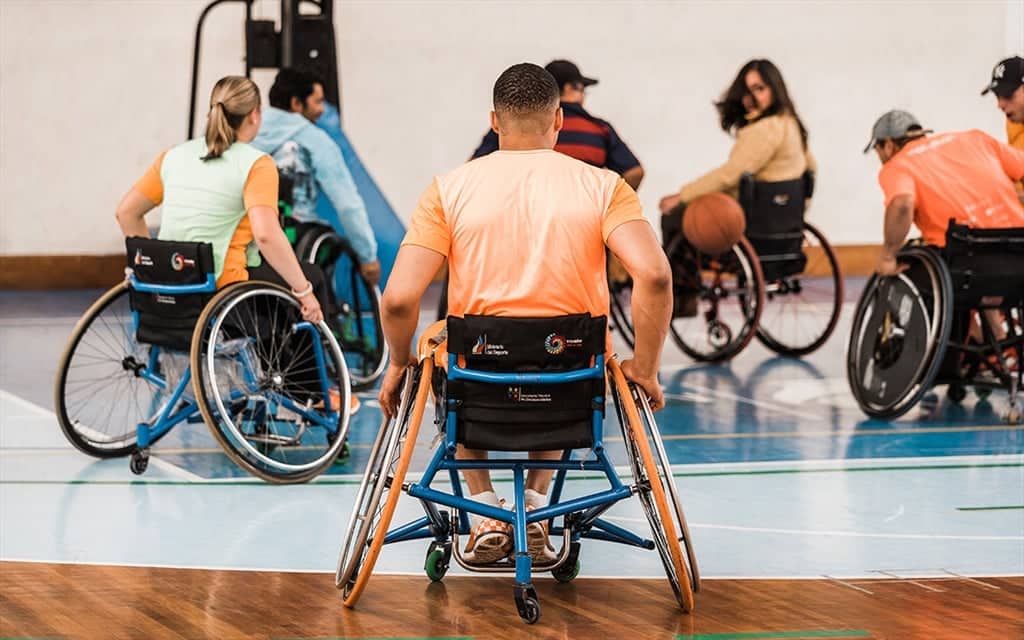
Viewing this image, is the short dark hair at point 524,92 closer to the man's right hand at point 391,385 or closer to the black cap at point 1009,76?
the man's right hand at point 391,385

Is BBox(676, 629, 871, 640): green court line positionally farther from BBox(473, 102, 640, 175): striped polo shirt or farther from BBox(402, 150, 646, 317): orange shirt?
BBox(473, 102, 640, 175): striped polo shirt

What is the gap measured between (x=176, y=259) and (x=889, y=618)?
7.49 feet

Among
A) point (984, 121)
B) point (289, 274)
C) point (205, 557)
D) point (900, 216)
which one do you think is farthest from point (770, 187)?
point (984, 121)

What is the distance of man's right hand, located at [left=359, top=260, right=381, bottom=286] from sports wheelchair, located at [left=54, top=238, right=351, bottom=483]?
1.21 metres

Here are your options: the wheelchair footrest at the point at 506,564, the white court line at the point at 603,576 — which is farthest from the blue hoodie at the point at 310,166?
the wheelchair footrest at the point at 506,564

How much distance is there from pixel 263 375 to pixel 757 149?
9.94 feet

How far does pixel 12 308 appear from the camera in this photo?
915 centimetres

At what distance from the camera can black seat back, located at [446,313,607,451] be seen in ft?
11.2

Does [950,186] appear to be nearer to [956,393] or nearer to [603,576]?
[956,393]

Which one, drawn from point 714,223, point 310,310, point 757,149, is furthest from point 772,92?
point 310,310

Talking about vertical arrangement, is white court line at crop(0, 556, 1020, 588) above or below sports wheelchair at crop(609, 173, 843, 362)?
below

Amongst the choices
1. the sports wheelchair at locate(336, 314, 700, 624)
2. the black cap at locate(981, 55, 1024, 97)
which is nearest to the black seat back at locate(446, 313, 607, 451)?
the sports wheelchair at locate(336, 314, 700, 624)

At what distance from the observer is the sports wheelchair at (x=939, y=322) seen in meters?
5.67

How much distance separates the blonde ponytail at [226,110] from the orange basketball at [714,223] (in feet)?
8.57
